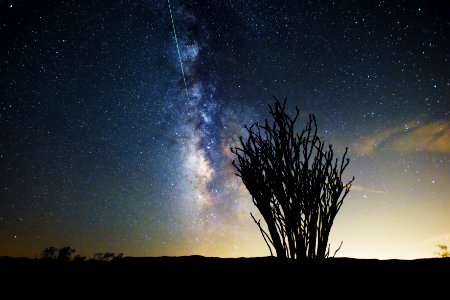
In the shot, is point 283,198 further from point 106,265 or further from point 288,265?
point 106,265

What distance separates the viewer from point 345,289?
58.7 inches

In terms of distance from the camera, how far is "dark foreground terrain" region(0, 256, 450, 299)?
1.49 meters

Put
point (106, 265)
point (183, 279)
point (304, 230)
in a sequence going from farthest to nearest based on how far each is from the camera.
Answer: point (304, 230) → point (106, 265) → point (183, 279)

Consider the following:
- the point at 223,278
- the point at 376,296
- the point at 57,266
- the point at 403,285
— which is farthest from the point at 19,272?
the point at 403,285

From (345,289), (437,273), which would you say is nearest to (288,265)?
(345,289)

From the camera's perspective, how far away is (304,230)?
11.8 ft

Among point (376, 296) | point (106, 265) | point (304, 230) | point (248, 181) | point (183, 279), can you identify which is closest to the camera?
point (376, 296)

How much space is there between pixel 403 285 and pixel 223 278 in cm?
102

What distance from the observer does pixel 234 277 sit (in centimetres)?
158

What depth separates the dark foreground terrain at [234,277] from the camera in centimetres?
149

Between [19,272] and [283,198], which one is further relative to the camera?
[283,198]

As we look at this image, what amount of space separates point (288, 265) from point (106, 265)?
3.76 feet

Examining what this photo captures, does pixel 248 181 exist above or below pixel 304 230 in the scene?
above

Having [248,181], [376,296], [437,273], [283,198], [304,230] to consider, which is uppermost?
[248,181]
